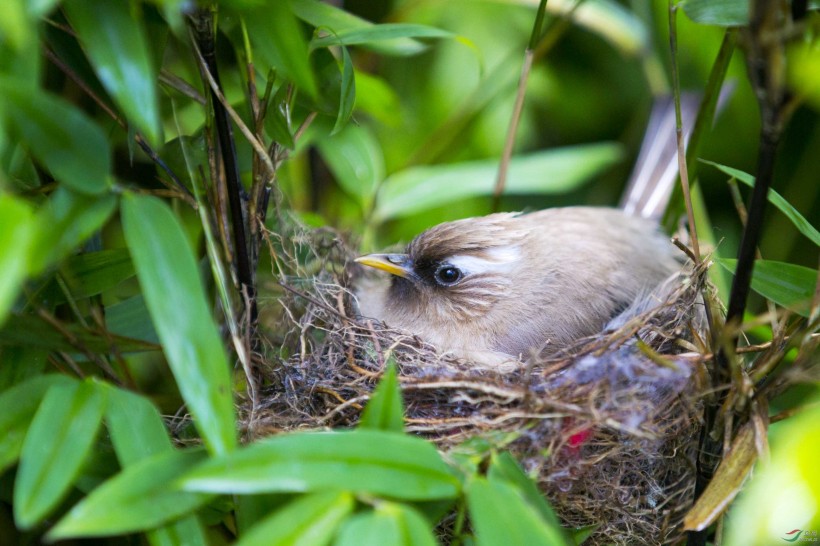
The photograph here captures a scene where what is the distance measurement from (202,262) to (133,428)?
598mm

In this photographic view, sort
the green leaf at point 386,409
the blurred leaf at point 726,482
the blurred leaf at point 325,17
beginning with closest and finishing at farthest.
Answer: the green leaf at point 386,409
the blurred leaf at point 726,482
the blurred leaf at point 325,17

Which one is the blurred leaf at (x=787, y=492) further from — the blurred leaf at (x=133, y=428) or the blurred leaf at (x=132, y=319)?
the blurred leaf at (x=132, y=319)

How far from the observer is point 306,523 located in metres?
0.90

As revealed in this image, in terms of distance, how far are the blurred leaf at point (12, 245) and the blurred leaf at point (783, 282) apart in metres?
1.11

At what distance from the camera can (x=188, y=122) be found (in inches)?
88.4

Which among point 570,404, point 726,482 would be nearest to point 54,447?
point 570,404

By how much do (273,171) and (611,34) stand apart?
57.9 inches

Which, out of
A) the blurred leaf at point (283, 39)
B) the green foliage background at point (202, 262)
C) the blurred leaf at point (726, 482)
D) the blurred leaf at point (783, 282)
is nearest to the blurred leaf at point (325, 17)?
the green foliage background at point (202, 262)

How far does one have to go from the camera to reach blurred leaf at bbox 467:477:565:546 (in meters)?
0.92

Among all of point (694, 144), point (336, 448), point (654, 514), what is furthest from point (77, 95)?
point (654, 514)

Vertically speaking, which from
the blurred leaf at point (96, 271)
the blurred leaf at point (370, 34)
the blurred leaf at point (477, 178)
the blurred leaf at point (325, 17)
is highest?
the blurred leaf at point (325, 17)

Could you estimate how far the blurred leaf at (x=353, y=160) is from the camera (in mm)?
2172

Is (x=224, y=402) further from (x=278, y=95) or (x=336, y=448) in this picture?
(x=278, y=95)

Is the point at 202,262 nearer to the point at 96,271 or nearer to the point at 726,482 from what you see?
the point at 96,271
